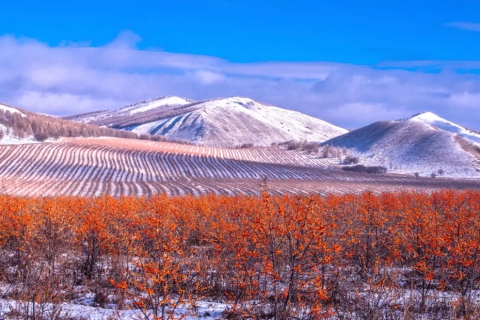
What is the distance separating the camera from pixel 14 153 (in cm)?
6550

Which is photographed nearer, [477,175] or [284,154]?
[477,175]

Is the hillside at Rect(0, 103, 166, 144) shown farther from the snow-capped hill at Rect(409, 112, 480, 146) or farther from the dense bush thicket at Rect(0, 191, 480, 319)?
the snow-capped hill at Rect(409, 112, 480, 146)

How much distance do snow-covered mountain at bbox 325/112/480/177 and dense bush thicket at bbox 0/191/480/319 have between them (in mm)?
72969

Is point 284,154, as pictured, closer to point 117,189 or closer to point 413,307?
point 117,189

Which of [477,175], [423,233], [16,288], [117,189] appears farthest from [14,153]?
[477,175]

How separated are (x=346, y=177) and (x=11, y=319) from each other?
5817cm

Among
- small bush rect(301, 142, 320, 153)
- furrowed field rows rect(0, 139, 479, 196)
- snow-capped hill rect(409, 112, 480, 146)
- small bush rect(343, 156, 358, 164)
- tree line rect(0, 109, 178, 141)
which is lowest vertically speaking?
furrowed field rows rect(0, 139, 479, 196)

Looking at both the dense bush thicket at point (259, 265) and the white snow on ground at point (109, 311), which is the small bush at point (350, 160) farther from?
the white snow on ground at point (109, 311)

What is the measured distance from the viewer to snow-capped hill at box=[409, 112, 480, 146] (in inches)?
4745

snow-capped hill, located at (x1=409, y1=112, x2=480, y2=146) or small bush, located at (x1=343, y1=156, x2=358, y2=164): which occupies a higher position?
snow-capped hill, located at (x1=409, y1=112, x2=480, y2=146)

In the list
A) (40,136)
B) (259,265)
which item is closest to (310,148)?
(40,136)

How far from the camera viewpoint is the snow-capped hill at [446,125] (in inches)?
4745

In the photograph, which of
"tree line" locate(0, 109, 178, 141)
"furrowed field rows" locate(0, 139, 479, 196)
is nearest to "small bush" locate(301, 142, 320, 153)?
"furrowed field rows" locate(0, 139, 479, 196)

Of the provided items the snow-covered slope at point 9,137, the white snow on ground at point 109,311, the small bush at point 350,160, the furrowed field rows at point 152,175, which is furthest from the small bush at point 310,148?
the white snow on ground at point 109,311
